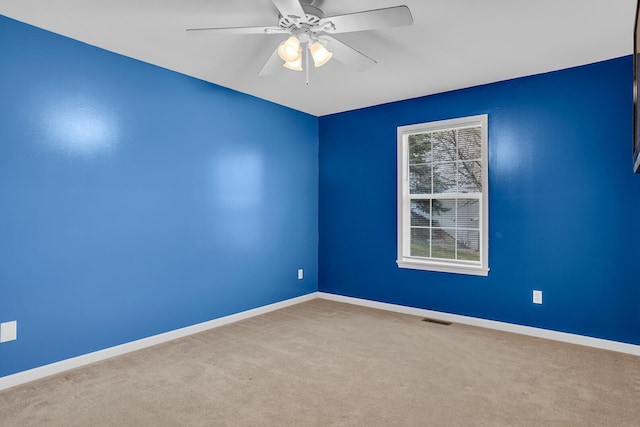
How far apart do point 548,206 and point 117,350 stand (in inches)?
155

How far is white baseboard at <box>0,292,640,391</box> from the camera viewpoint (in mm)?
2629

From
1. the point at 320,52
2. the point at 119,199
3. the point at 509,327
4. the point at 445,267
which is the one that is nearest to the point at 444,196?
the point at 445,267

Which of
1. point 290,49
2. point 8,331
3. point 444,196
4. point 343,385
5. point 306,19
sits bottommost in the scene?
point 343,385

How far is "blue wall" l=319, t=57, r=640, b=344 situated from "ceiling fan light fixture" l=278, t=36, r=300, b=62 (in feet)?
7.50

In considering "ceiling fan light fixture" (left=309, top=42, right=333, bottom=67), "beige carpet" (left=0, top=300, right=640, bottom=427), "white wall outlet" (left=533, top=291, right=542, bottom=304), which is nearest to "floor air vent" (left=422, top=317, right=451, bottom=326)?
"beige carpet" (left=0, top=300, right=640, bottom=427)

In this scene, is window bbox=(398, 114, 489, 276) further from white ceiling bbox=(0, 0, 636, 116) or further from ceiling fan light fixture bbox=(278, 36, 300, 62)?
ceiling fan light fixture bbox=(278, 36, 300, 62)

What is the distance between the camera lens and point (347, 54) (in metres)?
2.58

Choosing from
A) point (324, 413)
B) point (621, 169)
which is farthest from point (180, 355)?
point (621, 169)

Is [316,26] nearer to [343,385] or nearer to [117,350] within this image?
[343,385]

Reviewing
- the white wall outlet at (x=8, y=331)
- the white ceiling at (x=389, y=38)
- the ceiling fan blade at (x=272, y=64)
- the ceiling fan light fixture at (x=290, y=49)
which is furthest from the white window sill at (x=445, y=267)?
the white wall outlet at (x=8, y=331)

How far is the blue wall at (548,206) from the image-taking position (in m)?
3.12

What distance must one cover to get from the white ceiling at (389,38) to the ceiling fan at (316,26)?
0.16 metres

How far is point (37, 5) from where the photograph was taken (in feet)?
7.71

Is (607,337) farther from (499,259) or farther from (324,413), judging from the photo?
(324,413)
